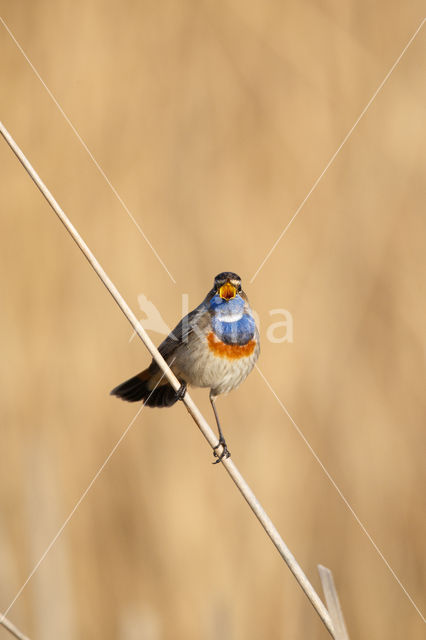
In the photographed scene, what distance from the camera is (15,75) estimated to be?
423 centimetres

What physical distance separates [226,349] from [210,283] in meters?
0.94

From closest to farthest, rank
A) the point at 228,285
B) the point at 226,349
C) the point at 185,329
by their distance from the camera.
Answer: the point at 228,285, the point at 226,349, the point at 185,329

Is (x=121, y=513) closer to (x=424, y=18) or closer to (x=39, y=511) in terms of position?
(x=39, y=511)

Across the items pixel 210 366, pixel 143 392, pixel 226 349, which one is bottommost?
pixel 143 392

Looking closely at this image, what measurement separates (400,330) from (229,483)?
1.40 metres

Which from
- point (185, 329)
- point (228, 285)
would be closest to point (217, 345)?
point (185, 329)

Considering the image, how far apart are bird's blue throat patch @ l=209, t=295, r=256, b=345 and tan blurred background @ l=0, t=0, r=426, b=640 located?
0.62 m

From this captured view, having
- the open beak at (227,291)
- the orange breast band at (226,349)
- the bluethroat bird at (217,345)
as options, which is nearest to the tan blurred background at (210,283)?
the bluethroat bird at (217,345)

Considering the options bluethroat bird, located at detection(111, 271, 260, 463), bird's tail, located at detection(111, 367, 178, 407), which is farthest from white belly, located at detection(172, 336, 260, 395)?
bird's tail, located at detection(111, 367, 178, 407)

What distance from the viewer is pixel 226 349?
324 centimetres

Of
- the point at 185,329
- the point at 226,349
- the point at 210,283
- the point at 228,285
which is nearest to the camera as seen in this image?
the point at 228,285

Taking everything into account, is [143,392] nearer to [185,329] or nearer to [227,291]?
[185,329]

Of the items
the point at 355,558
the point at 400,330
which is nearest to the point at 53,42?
the point at 400,330

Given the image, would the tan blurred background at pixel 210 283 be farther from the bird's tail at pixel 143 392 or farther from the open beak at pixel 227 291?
the open beak at pixel 227 291
